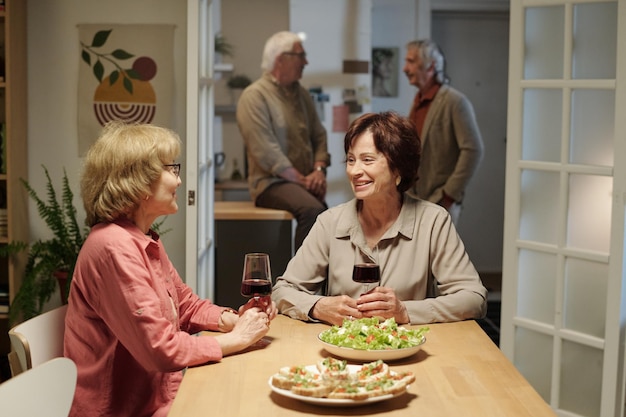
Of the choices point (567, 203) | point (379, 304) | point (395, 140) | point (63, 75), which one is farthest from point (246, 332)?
point (63, 75)

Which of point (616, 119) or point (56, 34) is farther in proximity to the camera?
point (56, 34)

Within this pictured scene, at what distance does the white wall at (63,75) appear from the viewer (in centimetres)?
433

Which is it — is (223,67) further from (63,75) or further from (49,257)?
(49,257)

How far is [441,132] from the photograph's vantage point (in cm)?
556

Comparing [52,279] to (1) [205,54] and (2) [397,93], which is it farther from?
(2) [397,93]

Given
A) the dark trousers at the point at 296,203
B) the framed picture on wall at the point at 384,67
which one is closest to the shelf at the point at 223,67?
the framed picture on wall at the point at 384,67

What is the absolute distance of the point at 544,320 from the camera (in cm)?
379

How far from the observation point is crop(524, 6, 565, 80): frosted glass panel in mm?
3664

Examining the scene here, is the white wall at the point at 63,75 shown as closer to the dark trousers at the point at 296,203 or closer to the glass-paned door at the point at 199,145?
the glass-paned door at the point at 199,145

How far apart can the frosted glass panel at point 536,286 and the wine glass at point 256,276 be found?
1.87 meters

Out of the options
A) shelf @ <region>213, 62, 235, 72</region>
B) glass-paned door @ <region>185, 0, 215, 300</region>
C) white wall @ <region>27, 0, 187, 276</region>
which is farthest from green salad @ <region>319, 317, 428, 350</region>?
shelf @ <region>213, 62, 235, 72</region>

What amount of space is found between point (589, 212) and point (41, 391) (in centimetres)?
253

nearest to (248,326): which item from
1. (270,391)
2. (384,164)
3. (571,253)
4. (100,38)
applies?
(270,391)

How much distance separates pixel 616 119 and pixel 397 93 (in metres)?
3.84
